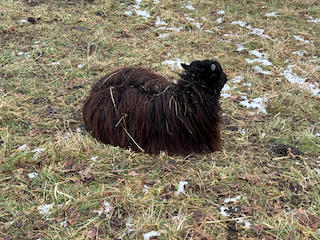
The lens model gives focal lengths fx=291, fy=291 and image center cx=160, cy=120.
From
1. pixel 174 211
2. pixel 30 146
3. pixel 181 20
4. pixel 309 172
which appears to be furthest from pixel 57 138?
pixel 181 20

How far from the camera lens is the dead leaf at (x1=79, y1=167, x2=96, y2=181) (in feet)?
11.6

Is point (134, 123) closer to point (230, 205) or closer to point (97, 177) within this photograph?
point (97, 177)

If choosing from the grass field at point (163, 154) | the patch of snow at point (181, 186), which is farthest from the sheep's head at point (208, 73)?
the patch of snow at point (181, 186)

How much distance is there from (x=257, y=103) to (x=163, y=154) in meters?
2.26

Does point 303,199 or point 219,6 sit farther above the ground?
point 219,6

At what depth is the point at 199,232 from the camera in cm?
290

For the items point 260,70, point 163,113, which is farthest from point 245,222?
point 260,70

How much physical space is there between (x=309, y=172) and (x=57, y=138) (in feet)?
11.2

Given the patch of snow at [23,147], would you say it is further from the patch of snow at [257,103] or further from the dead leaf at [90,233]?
the patch of snow at [257,103]

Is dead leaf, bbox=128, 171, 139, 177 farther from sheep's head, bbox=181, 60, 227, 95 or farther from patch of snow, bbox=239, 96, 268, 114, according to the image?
patch of snow, bbox=239, 96, 268, 114

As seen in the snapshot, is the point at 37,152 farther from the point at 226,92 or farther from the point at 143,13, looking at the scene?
the point at 143,13

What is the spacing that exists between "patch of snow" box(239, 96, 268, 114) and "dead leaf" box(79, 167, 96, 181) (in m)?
2.99

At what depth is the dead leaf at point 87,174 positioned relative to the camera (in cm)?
354

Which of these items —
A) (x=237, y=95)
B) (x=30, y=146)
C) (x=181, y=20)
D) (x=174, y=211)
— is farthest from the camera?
(x=181, y=20)
